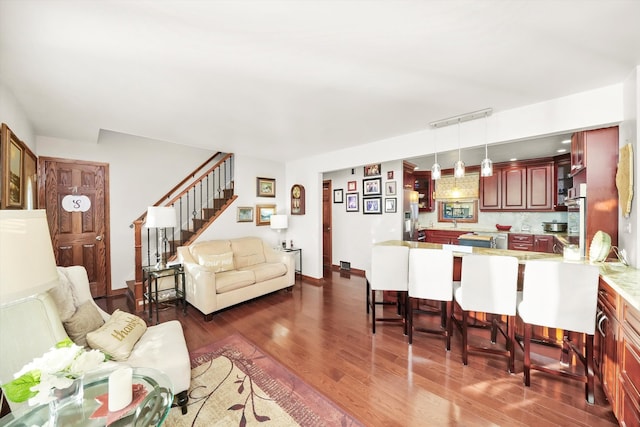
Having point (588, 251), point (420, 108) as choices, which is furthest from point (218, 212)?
point (588, 251)

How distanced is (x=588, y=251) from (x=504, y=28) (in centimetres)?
227

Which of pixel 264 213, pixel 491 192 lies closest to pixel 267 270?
pixel 264 213

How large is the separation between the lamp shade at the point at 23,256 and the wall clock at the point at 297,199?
4.23 metres

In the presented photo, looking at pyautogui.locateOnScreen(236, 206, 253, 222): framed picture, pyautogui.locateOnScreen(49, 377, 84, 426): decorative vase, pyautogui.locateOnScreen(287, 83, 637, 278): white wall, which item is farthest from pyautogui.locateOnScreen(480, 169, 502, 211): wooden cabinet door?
pyautogui.locateOnScreen(49, 377, 84, 426): decorative vase

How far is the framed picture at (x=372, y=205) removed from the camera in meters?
5.02

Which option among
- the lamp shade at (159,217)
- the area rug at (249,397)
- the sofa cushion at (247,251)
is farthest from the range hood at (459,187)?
the lamp shade at (159,217)

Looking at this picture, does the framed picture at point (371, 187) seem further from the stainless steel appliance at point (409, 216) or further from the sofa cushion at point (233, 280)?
the sofa cushion at point (233, 280)

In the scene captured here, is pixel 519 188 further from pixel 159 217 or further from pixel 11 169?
pixel 11 169

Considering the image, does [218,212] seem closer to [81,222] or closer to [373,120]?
[81,222]

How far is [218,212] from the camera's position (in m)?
4.44

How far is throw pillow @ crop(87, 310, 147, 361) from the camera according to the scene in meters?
1.59

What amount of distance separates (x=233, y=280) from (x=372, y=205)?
121 inches

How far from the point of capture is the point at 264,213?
511 centimetres

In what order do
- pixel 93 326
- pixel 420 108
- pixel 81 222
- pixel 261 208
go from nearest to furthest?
pixel 93 326 → pixel 420 108 → pixel 81 222 → pixel 261 208
